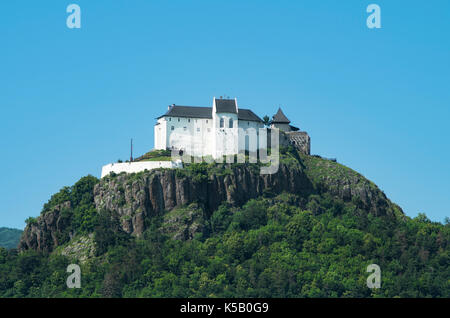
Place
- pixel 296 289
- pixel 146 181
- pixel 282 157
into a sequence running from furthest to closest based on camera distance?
pixel 282 157 < pixel 146 181 < pixel 296 289

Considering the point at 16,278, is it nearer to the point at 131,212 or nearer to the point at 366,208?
the point at 131,212

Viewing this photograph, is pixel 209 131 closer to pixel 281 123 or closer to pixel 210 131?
pixel 210 131

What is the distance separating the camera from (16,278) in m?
158

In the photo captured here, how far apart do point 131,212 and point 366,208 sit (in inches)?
1539

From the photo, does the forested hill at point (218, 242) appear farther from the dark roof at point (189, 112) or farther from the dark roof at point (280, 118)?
the dark roof at point (280, 118)

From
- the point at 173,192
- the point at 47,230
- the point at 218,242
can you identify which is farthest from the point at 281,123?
the point at 47,230

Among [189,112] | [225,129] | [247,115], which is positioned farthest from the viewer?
[247,115]

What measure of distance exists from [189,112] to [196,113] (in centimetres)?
113

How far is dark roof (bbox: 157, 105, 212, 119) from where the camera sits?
559ft

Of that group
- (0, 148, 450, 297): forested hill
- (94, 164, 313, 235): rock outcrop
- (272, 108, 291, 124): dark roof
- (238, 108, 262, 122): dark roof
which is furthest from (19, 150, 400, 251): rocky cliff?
(272, 108, 291, 124): dark roof

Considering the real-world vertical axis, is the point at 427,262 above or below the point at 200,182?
below

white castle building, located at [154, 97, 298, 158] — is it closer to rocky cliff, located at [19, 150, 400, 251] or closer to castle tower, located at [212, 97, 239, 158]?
castle tower, located at [212, 97, 239, 158]

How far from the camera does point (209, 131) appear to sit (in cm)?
16950
